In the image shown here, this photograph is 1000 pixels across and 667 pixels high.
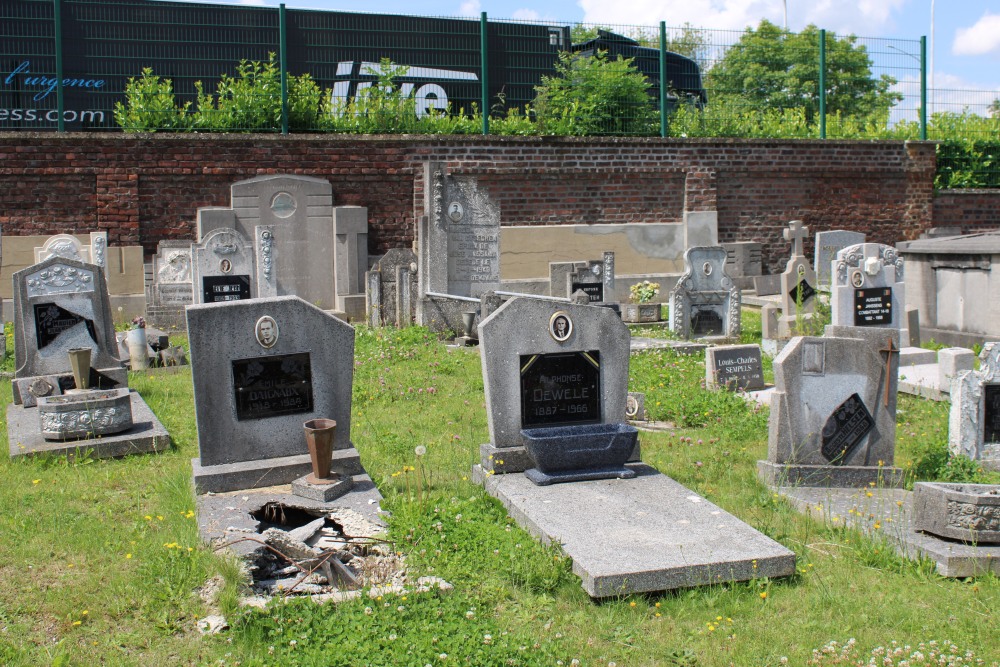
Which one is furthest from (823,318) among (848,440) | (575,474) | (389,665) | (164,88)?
(164,88)

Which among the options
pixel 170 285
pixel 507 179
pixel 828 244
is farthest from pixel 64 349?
pixel 828 244

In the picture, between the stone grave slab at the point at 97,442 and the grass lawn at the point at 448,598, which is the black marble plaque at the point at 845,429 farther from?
the stone grave slab at the point at 97,442

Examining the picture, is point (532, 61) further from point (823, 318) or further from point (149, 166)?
point (823, 318)

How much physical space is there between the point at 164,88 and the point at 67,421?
9.61m

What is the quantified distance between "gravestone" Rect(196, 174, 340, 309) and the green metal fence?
1.21 metres

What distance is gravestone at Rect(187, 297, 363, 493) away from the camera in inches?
226

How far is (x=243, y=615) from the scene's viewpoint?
4027mm

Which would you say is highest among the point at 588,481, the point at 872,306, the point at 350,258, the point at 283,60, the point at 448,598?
the point at 283,60

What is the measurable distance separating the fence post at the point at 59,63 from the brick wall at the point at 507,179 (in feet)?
2.48

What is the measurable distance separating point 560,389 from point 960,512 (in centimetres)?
238

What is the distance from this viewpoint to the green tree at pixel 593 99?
17.2m

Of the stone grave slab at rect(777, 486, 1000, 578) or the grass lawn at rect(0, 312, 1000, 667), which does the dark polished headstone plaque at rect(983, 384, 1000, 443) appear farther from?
the stone grave slab at rect(777, 486, 1000, 578)

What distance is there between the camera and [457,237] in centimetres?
1295

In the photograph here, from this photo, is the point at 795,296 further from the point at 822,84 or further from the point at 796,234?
the point at 822,84
